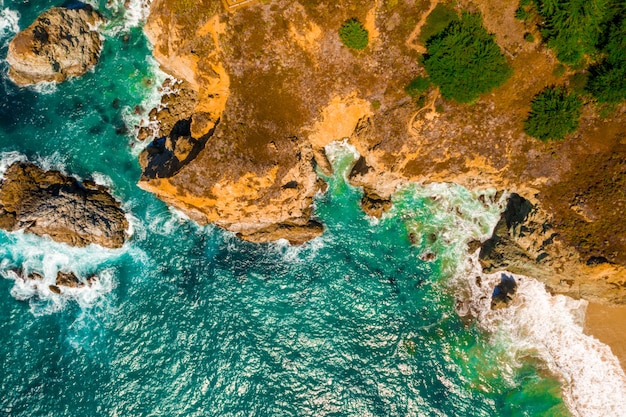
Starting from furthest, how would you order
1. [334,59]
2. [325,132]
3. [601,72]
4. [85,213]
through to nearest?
1. [85,213]
2. [325,132]
3. [334,59]
4. [601,72]

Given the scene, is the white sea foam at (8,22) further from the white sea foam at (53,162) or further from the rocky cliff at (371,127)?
the rocky cliff at (371,127)

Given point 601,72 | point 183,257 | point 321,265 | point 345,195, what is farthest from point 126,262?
point 601,72

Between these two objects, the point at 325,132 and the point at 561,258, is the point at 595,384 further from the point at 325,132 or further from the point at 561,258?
the point at 325,132

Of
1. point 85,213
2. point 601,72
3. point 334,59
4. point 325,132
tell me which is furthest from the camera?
point 85,213

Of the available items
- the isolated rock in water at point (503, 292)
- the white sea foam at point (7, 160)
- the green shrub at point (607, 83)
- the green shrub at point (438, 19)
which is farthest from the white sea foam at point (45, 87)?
the green shrub at point (607, 83)

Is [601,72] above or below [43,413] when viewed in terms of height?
above

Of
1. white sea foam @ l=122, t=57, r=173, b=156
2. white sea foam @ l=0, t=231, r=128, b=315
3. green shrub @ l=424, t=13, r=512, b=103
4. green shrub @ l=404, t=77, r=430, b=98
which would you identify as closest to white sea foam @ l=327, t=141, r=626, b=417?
green shrub @ l=404, t=77, r=430, b=98

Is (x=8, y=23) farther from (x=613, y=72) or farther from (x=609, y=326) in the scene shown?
(x=609, y=326)
